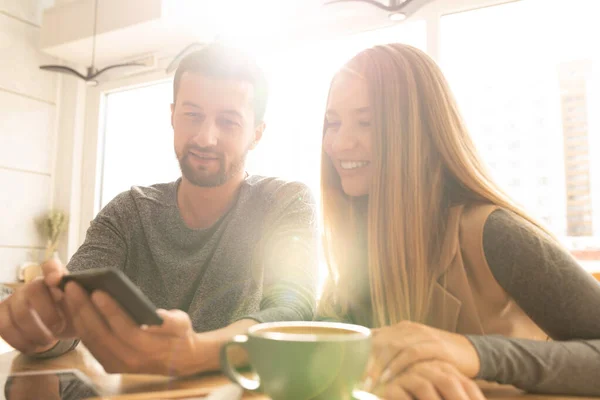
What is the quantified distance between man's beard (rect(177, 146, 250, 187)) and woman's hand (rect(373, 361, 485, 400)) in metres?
0.95

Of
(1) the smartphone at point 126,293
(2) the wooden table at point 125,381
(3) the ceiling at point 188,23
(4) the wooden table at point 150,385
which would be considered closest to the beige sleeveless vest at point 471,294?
(4) the wooden table at point 150,385

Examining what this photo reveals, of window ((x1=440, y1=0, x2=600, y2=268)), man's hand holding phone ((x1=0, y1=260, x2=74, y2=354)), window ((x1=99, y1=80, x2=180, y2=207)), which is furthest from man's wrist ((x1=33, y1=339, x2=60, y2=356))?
window ((x1=99, y1=80, x2=180, y2=207))

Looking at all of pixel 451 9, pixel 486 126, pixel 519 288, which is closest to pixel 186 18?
pixel 451 9

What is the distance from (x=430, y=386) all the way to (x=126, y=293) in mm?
326

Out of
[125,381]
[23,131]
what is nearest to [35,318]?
[125,381]

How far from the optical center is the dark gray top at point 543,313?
26.8 inches

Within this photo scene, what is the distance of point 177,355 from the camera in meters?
0.72

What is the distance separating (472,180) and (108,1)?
3.81 meters

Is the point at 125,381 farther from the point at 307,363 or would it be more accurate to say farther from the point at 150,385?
the point at 307,363

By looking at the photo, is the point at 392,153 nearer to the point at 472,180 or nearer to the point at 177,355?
the point at 472,180

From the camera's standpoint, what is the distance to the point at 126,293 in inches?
21.0

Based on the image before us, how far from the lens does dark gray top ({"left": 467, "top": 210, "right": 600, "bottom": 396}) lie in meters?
0.68

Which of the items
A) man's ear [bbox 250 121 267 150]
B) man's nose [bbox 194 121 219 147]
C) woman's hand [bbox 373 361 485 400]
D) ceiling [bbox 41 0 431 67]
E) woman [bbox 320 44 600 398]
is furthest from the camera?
ceiling [bbox 41 0 431 67]

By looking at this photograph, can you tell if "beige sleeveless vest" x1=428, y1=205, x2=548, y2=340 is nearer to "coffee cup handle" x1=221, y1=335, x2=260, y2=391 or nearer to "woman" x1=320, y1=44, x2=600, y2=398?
"woman" x1=320, y1=44, x2=600, y2=398
